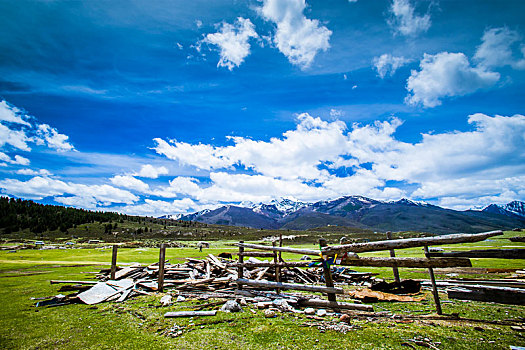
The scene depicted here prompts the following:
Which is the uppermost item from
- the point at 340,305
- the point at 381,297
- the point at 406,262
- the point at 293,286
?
the point at 406,262

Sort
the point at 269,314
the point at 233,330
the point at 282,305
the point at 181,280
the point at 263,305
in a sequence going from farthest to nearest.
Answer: the point at 181,280, the point at 263,305, the point at 282,305, the point at 269,314, the point at 233,330

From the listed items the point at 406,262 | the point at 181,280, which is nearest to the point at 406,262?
the point at 406,262

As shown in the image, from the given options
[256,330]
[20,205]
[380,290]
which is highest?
[20,205]

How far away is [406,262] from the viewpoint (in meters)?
7.51

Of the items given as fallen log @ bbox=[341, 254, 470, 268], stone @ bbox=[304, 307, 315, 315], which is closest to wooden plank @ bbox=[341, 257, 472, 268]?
fallen log @ bbox=[341, 254, 470, 268]

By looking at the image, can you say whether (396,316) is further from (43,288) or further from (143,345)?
(43,288)

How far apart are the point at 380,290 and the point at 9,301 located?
1701 cm

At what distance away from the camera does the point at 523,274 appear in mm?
12484

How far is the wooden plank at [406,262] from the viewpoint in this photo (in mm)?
7000

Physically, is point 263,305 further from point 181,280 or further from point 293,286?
point 181,280

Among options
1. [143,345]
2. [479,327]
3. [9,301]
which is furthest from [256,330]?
[9,301]

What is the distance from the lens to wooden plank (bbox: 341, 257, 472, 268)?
700 cm

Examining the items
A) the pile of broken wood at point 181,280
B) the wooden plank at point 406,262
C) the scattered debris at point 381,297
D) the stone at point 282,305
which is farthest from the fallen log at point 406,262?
the pile of broken wood at point 181,280

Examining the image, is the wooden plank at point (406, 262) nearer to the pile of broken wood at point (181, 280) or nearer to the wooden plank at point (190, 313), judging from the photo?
the wooden plank at point (190, 313)
